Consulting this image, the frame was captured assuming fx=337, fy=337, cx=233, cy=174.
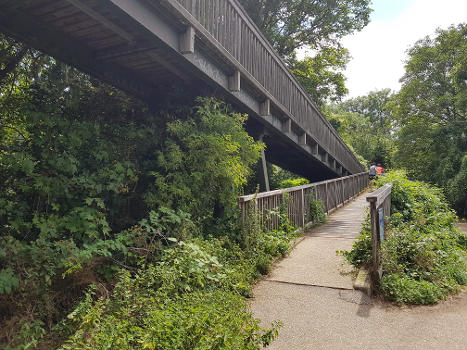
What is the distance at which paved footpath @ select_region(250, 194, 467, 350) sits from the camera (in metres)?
3.10

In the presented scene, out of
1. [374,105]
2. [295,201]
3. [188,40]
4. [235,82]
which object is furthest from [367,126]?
[188,40]

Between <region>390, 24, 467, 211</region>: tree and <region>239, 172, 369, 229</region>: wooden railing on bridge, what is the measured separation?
30.3 ft

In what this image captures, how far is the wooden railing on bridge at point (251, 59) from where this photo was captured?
4961 mm

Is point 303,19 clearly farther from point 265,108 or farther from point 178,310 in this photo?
point 178,310

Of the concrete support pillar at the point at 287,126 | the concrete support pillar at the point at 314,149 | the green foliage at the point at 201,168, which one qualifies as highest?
the concrete support pillar at the point at 287,126

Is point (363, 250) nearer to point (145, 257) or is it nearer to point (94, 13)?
point (145, 257)

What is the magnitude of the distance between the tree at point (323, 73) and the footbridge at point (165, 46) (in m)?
13.4

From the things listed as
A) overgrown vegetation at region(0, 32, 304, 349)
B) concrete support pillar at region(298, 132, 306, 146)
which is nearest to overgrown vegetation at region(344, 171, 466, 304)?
overgrown vegetation at region(0, 32, 304, 349)

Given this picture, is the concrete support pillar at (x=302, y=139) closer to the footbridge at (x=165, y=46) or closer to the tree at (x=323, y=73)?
the footbridge at (x=165, y=46)

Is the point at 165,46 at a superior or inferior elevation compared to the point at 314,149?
superior

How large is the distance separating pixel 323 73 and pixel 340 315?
21.0 meters

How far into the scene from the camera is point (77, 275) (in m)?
3.45

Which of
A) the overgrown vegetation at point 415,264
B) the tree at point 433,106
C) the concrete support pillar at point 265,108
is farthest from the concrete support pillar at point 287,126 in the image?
the tree at point 433,106

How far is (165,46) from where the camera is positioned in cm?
457
